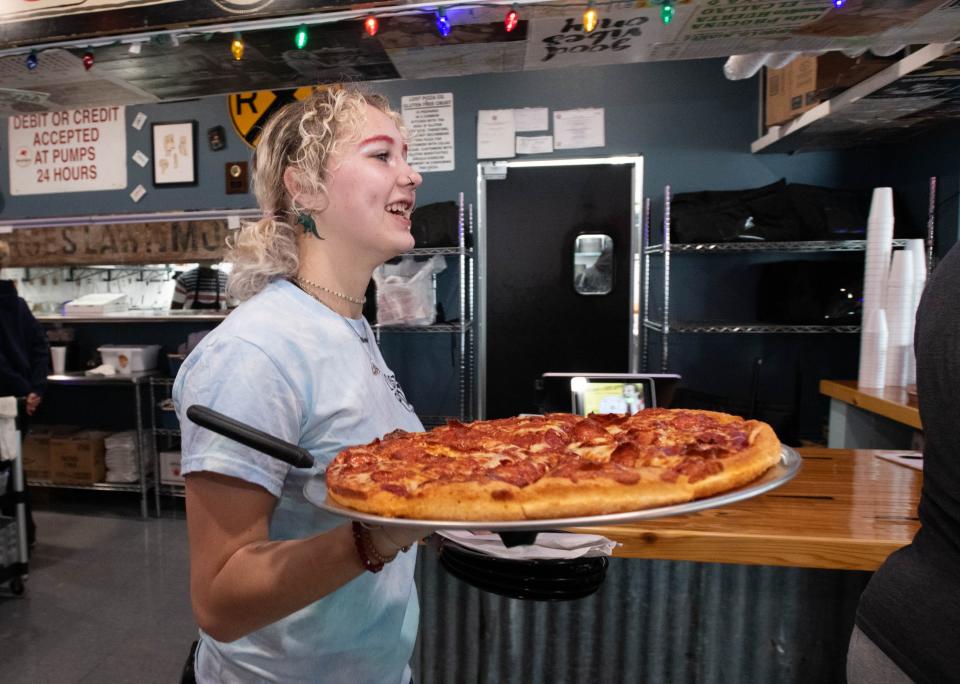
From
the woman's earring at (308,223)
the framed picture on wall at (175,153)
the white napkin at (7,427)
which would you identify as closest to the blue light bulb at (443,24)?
the woman's earring at (308,223)

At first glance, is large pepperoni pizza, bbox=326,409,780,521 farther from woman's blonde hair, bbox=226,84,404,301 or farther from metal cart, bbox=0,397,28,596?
metal cart, bbox=0,397,28,596

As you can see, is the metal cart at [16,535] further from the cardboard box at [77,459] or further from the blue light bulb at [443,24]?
the blue light bulb at [443,24]

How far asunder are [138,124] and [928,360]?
5.31 m

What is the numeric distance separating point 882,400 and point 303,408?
2308 millimetres

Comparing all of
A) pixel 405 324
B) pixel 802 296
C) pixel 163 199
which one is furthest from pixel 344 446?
pixel 163 199

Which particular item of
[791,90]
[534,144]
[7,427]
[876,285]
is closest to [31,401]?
[7,427]

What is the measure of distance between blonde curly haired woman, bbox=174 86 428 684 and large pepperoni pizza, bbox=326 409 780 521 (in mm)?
57

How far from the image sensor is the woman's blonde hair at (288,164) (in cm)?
108

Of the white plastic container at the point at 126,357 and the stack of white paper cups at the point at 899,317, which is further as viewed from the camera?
the white plastic container at the point at 126,357

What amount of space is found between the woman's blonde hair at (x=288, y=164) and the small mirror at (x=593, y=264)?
316cm

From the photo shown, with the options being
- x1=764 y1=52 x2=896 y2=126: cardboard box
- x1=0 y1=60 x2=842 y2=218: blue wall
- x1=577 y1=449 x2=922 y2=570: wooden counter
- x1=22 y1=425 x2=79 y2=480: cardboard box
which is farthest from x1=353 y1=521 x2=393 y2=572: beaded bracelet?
x1=22 y1=425 x2=79 y2=480: cardboard box

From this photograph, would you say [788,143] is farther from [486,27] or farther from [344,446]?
[344,446]

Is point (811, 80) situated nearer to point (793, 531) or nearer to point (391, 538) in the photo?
point (793, 531)

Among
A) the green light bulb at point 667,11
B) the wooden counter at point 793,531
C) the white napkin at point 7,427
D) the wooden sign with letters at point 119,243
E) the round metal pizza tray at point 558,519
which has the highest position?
the green light bulb at point 667,11
